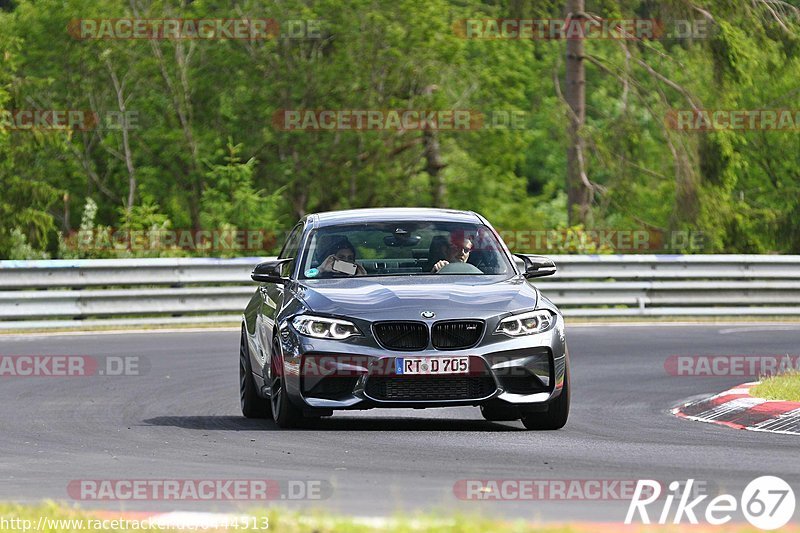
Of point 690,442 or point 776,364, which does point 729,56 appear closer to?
point 776,364

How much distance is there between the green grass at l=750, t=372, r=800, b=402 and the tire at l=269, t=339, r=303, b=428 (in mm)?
3657

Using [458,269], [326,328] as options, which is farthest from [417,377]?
[458,269]

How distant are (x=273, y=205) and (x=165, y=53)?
731 cm

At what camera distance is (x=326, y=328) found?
11133 millimetres

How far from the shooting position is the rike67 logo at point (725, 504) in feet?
24.0

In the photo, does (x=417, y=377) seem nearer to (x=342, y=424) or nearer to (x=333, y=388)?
(x=333, y=388)

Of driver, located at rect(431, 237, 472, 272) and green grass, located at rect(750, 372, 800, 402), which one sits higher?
driver, located at rect(431, 237, 472, 272)

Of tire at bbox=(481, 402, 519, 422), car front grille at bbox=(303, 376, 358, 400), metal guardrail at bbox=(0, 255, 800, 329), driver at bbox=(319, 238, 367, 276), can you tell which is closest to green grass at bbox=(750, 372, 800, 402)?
tire at bbox=(481, 402, 519, 422)

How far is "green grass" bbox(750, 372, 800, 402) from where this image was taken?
12.6m

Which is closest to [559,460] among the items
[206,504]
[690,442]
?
[690,442]

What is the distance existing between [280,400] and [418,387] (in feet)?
3.67

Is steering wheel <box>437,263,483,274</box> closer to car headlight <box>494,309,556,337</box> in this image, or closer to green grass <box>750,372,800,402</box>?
car headlight <box>494,309,556,337</box>

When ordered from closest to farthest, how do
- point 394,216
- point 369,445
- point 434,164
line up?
1. point 369,445
2. point 394,216
3. point 434,164

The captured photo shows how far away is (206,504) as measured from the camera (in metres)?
7.86
